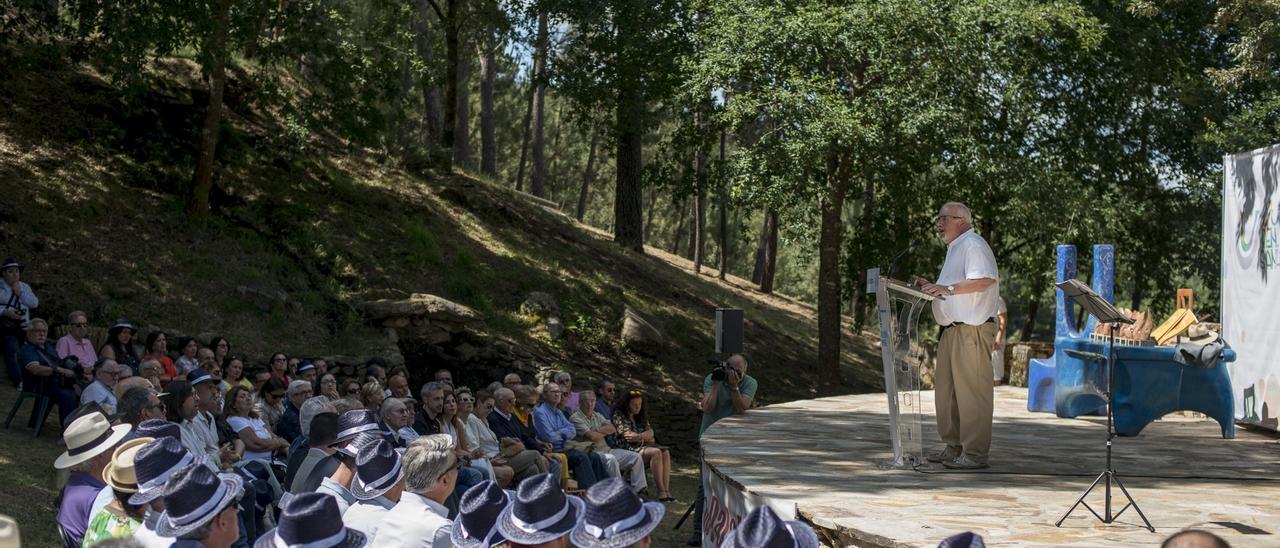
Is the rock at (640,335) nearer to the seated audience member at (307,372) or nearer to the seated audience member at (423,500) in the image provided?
the seated audience member at (307,372)

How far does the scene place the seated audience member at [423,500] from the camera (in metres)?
4.28

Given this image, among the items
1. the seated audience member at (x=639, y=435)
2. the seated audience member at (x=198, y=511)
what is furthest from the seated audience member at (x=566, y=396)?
the seated audience member at (x=198, y=511)

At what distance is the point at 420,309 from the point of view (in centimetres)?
1639

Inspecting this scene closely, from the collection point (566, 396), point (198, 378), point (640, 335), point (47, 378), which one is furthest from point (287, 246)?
point (198, 378)

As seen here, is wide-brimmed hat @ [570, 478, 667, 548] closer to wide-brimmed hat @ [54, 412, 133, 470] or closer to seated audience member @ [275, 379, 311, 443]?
wide-brimmed hat @ [54, 412, 133, 470]

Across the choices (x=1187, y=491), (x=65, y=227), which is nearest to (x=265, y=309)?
(x=65, y=227)

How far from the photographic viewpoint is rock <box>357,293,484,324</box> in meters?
16.2

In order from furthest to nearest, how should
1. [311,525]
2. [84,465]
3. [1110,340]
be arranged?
1. [1110,340]
2. [84,465]
3. [311,525]

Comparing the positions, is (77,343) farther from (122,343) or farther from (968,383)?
(968,383)

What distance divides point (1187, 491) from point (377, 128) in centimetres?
1335

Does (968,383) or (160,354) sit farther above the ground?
(968,383)

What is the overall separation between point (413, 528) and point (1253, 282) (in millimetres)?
8241

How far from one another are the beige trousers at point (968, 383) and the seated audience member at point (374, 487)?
3543mm

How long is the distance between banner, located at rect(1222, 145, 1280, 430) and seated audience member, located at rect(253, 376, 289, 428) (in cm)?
771
